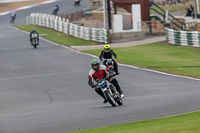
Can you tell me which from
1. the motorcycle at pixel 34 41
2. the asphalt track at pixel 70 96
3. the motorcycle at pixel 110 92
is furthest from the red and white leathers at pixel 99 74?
the motorcycle at pixel 34 41

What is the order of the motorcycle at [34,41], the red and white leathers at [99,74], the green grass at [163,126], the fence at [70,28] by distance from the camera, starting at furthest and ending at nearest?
the fence at [70,28]
the motorcycle at [34,41]
the red and white leathers at [99,74]
the green grass at [163,126]

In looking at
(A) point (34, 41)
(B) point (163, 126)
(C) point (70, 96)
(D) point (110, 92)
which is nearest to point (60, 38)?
(A) point (34, 41)

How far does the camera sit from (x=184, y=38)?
4156 centimetres

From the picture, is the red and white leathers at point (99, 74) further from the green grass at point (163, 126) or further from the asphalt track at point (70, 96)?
the green grass at point (163, 126)

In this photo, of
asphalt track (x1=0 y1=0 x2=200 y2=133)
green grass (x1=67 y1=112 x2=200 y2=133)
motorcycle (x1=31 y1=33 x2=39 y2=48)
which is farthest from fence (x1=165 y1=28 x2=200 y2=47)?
green grass (x1=67 y1=112 x2=200 y2=133)

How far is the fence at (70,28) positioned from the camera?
45438mm

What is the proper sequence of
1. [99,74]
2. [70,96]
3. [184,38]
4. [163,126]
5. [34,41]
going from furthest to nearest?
[34,41] < [184,38] < [70,96] < [99,74] < [163,126]

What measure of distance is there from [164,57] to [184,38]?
7135mm

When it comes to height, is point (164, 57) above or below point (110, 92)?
below

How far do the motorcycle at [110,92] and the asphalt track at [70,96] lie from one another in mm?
292

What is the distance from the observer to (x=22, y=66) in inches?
1259

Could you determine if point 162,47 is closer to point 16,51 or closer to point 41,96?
point 16,51

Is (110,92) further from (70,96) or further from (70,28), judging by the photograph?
(70,28)

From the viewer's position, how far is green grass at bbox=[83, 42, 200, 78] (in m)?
28.7
